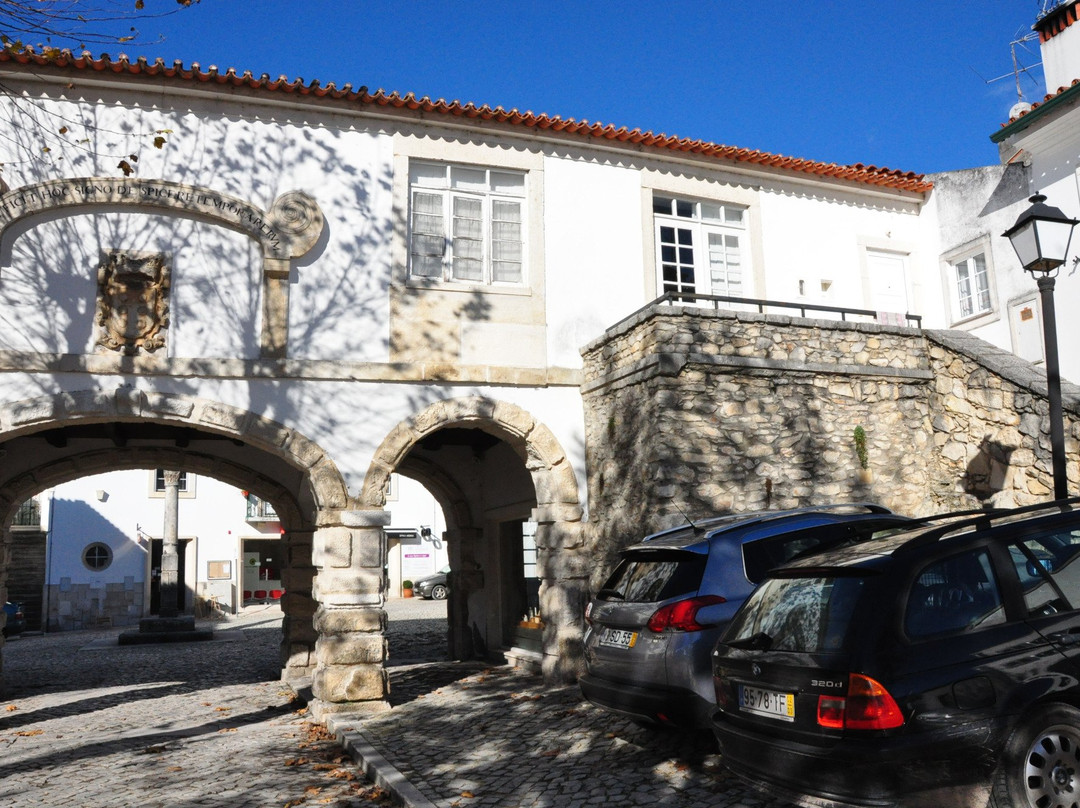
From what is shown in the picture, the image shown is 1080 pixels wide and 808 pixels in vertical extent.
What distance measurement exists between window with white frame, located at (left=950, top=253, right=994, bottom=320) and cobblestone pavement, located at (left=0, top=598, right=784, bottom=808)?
8190 mm

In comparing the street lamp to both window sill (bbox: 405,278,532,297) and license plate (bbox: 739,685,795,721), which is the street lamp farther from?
window sill (bbox: 405,278,532,297)

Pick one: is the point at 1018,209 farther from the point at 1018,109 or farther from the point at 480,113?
the point at 480,113

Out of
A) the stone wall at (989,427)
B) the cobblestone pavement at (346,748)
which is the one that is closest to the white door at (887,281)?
the stone wall at (989,427)

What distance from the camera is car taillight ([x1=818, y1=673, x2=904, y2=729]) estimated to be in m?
3.49

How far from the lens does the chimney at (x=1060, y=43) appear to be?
12922 millimetres

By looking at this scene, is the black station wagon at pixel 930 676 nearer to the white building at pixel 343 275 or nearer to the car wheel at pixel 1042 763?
the car wheel at pixel 1042 763

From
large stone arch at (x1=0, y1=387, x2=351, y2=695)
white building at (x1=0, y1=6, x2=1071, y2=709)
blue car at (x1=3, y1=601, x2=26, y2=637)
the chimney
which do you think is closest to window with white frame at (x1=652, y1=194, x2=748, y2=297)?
white building at (x1=0, y1=6, x2=1071, y2=709)

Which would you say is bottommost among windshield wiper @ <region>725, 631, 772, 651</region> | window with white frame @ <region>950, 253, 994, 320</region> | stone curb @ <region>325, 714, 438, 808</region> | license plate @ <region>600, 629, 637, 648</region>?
stone curb @ <region>325, 714, 438, 808</region>

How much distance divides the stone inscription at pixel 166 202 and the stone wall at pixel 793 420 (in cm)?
375

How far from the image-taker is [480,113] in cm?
1051

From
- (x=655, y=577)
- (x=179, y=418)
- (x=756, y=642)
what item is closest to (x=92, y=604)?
(x=179, y=418)

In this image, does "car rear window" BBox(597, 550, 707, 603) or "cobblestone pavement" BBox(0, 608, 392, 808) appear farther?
"cobblestone pavement" BBox(0, 608, 392, 808)

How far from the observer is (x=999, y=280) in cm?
1231

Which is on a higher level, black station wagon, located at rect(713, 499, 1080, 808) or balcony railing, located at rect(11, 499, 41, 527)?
balcony railing, located at rect(11, 499, 41, 527)
